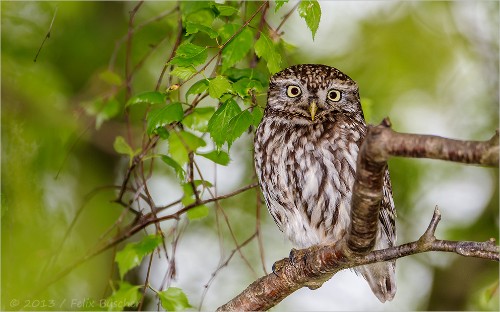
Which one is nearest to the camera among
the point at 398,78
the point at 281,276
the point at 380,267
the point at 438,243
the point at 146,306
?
the point at 438,243

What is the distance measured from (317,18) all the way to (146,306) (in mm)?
3416

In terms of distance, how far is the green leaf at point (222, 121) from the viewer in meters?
3.36

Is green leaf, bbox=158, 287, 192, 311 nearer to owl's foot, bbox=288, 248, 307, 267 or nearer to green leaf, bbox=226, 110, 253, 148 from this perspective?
owl's foot, bbox=288, 248, 307, 267

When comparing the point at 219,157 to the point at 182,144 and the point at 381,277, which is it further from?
the point at 381,277

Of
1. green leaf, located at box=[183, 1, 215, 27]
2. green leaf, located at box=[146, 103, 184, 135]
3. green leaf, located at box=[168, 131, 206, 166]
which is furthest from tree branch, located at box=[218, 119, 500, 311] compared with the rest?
green leaf, located at box=[183, 1, 215, 27]

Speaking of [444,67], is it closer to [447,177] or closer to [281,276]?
[447,177]

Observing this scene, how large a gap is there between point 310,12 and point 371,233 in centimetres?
96

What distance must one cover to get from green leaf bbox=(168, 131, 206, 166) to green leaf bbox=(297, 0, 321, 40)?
0.89m

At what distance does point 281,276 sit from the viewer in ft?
11.7

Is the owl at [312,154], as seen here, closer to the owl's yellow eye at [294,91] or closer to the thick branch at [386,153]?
the owl's yellow eye at [294,91]

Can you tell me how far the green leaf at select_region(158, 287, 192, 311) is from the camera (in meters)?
3.67

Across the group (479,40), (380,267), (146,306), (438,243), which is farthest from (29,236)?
(479,40)

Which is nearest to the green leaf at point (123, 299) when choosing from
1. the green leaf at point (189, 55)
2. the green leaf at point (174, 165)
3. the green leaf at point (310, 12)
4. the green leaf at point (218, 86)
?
the green leaf at point (174, 165)

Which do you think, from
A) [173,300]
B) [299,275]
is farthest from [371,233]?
[173,300]
